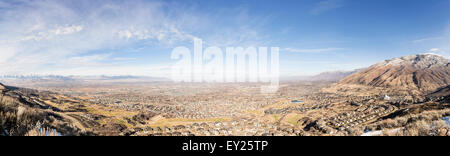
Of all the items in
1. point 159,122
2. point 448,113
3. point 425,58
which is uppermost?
point 425,58
